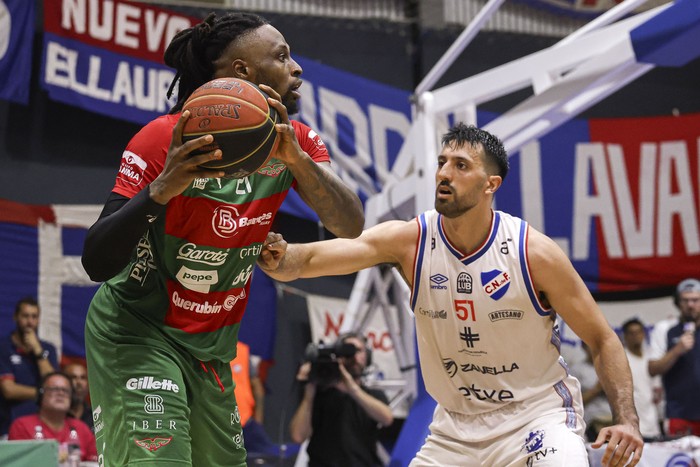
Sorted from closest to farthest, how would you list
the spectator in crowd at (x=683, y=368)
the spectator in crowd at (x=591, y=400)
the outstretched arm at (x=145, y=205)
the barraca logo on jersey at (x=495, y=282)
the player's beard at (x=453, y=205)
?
1. the outstretched arm at (x=145, y=205)
2. the barraca logo on jersey at (x=495, y=282)
3. the player's beard at (x=453, y=205)
4. the spectator in crowd at (x=683, y=368)
5. the spectator in crowd at (x=591, y=400)

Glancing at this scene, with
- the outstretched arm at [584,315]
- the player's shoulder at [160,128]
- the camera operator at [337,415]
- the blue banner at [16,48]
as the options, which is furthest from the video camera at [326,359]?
the blue banner at [16,48]

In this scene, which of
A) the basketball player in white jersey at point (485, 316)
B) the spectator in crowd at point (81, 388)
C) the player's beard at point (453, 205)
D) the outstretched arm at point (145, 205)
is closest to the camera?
the outstretched arm at point (145, 205)

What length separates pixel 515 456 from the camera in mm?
4195

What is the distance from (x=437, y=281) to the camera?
4516mm

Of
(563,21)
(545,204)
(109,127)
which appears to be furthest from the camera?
Answer: (563,21)

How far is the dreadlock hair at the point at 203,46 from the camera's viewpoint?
3.47 m

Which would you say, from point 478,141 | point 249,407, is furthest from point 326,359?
point 478,141

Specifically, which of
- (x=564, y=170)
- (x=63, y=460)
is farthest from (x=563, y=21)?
(x=63, y=460)

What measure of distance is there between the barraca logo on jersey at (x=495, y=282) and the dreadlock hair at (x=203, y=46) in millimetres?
1619

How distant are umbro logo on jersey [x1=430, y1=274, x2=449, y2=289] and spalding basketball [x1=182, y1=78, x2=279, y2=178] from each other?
160cm

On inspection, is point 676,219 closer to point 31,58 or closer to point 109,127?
point 109,127

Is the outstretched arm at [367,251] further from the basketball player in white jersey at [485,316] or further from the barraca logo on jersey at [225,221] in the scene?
the barraca logo on jersey at [225,221]

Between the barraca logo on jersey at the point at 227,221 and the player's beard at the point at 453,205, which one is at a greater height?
the barraca logo on jersey at the point at 227,221

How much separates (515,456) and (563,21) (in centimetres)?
1052
